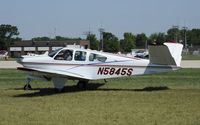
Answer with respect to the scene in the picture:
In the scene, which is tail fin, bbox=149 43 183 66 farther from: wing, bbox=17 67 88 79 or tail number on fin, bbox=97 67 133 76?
wing, bbox=17 67 88 79

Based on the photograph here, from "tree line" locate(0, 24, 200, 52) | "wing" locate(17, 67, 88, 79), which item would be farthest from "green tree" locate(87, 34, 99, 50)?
"wing" locate(17, 67, 88, 79)

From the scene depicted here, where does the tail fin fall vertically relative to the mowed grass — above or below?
above

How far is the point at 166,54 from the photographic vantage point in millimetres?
16453

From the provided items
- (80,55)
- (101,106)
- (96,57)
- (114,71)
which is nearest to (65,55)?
(80,55)

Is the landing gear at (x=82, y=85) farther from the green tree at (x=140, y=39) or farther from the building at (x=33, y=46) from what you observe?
the green tree at (x=140, y=39)

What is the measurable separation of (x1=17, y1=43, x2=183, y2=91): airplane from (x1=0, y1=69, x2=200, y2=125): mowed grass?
26.3 inches

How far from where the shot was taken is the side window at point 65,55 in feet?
57.3

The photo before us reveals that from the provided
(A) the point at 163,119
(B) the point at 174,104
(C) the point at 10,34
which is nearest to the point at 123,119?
(A) the point at 163,119

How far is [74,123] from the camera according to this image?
974cm

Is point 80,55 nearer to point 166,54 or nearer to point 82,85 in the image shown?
point 82,85

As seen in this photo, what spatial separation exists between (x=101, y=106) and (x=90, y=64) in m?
5.31

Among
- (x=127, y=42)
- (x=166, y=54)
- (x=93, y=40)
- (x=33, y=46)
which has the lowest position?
(x=33, y=46)

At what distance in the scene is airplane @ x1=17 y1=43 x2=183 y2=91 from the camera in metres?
16.8

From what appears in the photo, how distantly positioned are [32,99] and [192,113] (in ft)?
19.2
